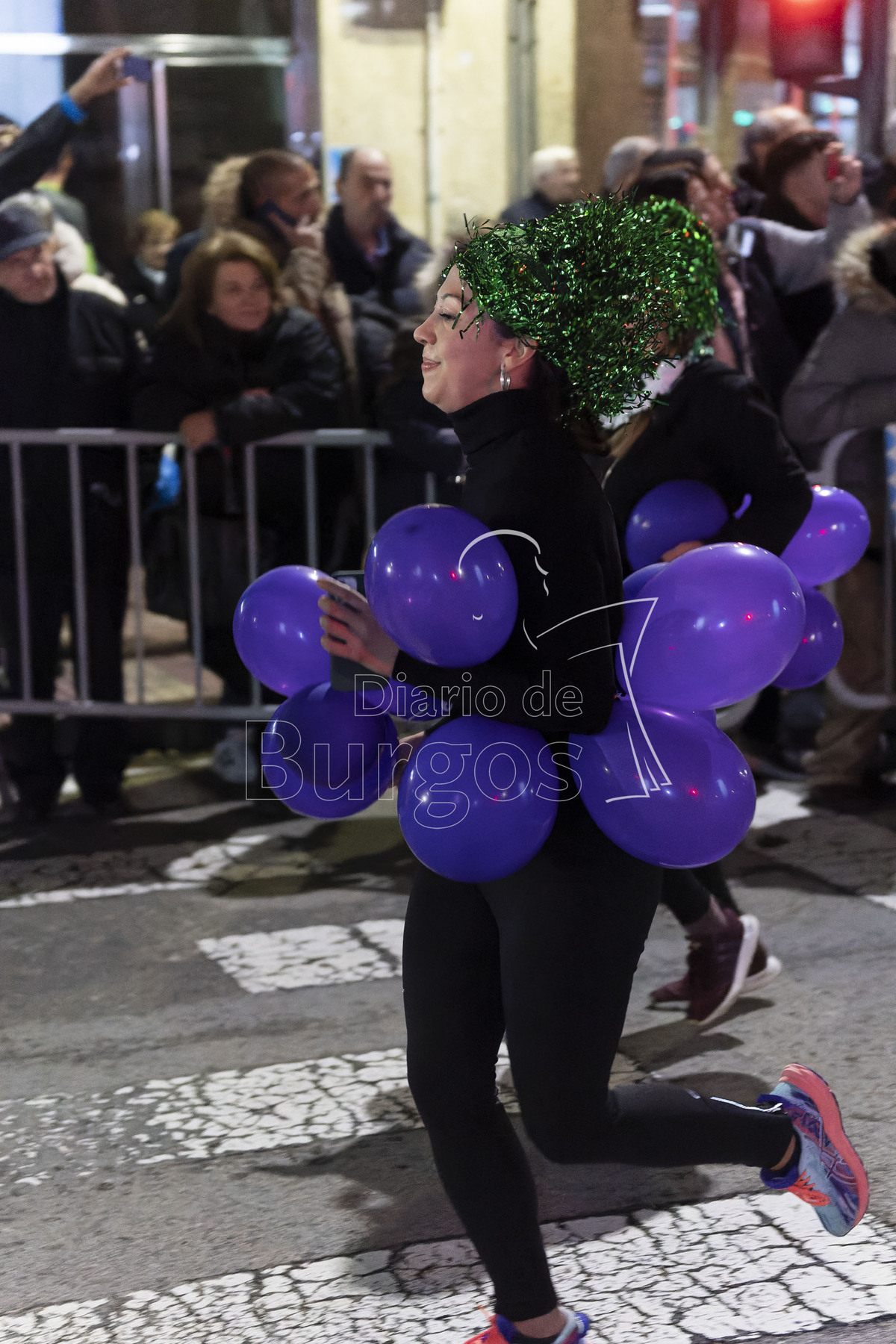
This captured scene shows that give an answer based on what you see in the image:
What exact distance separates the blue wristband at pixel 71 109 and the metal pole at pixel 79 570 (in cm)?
131

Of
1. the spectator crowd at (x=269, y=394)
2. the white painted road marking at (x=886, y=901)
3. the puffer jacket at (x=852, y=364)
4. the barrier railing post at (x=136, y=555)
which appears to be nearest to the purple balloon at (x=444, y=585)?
the white painted road marking at (x=886, y=901)

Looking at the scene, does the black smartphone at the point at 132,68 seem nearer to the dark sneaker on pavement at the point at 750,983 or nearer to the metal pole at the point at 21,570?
the metal pole at the point at 21,570

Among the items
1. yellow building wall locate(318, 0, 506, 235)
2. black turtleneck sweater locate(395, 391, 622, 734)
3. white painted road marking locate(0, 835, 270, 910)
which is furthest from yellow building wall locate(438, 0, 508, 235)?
black turtleneck sweater locate(395, 391, 622, 734)

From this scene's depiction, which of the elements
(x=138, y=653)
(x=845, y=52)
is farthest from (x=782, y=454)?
(x=845, y=52)

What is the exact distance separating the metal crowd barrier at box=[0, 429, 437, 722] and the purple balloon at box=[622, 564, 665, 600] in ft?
11.4

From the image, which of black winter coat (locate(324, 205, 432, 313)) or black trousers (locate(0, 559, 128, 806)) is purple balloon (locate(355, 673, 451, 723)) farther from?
black winter coat (locate(324, 205, 432, 313))

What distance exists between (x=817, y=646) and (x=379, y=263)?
4.17 meters

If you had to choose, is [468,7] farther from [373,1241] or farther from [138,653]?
[373,1241]

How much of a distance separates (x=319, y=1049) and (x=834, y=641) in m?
1.64

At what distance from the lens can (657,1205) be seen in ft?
10.8

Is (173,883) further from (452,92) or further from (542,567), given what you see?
(452,92)

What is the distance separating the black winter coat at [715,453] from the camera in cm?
→ 382

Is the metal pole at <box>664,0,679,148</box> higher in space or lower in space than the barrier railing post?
higher

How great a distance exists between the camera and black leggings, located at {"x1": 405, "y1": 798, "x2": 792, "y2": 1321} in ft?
8.29
